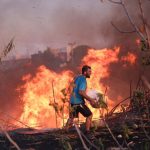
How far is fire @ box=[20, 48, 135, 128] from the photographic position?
1489 centimetres

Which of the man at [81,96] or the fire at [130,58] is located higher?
the fire at [130,58]

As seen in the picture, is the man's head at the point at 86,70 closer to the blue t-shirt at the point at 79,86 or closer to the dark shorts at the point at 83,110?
the blue t-shirt at the point at 79,86

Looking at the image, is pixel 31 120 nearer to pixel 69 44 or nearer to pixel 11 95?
pixel 11 95

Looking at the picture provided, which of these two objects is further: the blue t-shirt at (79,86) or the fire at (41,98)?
the fire at (41,98)

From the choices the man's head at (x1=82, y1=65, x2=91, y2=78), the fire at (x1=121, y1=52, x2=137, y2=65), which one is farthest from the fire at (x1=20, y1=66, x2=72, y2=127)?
the man's head at (x1=82, y1=65, x2=91, y2=78)

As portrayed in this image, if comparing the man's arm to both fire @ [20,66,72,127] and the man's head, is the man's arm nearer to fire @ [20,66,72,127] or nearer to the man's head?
the man's head

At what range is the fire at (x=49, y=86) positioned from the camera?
14.9 metres

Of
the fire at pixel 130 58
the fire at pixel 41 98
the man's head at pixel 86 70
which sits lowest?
the fire at pixel 41 98

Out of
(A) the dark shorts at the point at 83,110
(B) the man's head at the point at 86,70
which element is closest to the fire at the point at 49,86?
(A) the dark shorts at the point at 83,110

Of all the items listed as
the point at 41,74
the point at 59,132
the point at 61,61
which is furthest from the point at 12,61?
the point at 59,132

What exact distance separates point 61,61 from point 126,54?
201 inches

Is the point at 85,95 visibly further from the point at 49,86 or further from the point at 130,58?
the point at 130,58

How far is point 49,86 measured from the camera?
16.1 m

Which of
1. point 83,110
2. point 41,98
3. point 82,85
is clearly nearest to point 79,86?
point 82,85
